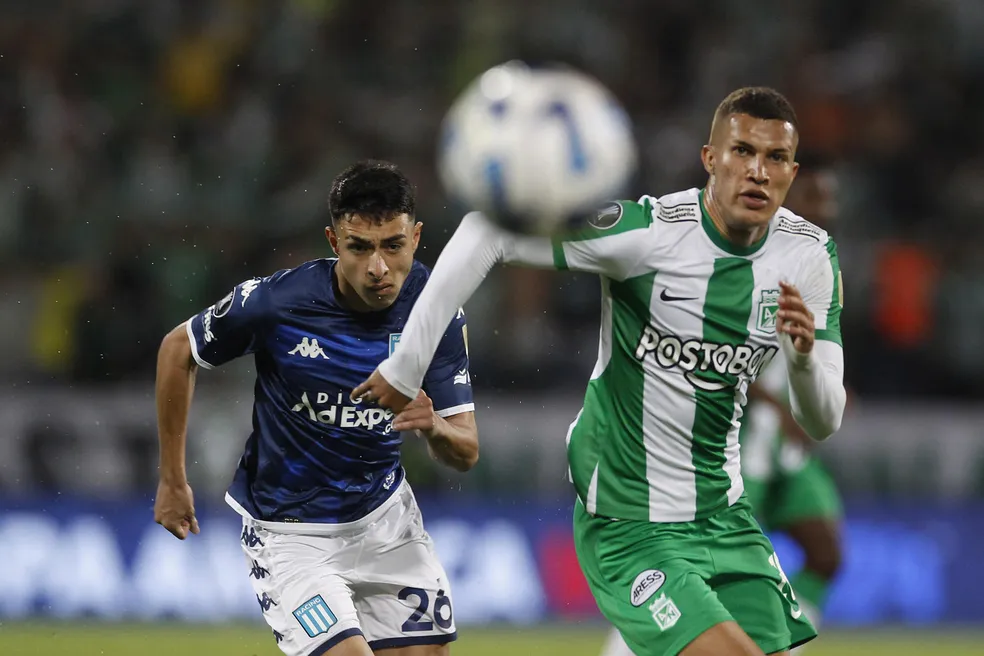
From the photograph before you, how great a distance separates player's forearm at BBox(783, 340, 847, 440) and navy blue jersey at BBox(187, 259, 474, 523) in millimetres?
1122

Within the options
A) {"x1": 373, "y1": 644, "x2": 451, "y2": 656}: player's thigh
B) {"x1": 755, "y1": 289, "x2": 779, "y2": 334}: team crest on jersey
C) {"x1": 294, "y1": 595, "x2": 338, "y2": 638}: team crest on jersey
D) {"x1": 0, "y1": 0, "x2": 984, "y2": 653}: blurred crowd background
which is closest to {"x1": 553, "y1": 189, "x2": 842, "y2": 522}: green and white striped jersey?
{"x1": 755, "y1": 289, "x2": 779, "y2": 334}: team crest on jersey

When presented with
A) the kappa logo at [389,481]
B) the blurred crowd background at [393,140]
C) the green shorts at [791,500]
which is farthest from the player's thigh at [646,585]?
the blurred crowd background at [393,140]

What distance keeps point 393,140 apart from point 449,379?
8.59 m

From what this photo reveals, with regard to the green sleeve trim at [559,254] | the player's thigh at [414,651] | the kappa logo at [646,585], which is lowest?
the player's thigh at [414,651]

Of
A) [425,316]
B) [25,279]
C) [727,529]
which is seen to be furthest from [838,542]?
[25,279]

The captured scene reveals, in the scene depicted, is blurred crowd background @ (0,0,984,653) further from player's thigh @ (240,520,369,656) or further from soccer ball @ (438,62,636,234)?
soccer ball @ (438,62,636,234)

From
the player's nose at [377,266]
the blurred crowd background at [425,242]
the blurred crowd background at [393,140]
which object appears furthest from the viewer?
the blurred crowd background at [393,140]

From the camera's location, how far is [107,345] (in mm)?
11359

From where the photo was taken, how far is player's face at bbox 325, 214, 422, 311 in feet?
16.7

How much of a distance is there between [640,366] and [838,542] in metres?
3.35

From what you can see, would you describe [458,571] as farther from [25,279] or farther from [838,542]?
[25,279]

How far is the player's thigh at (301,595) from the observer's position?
5027 mm

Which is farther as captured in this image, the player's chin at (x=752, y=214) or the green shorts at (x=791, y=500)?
the green shorts at (x=791, y=500)

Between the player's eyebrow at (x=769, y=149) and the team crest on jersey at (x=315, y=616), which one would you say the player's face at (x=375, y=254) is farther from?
the player's eyebrow at (x=769, y=149)
